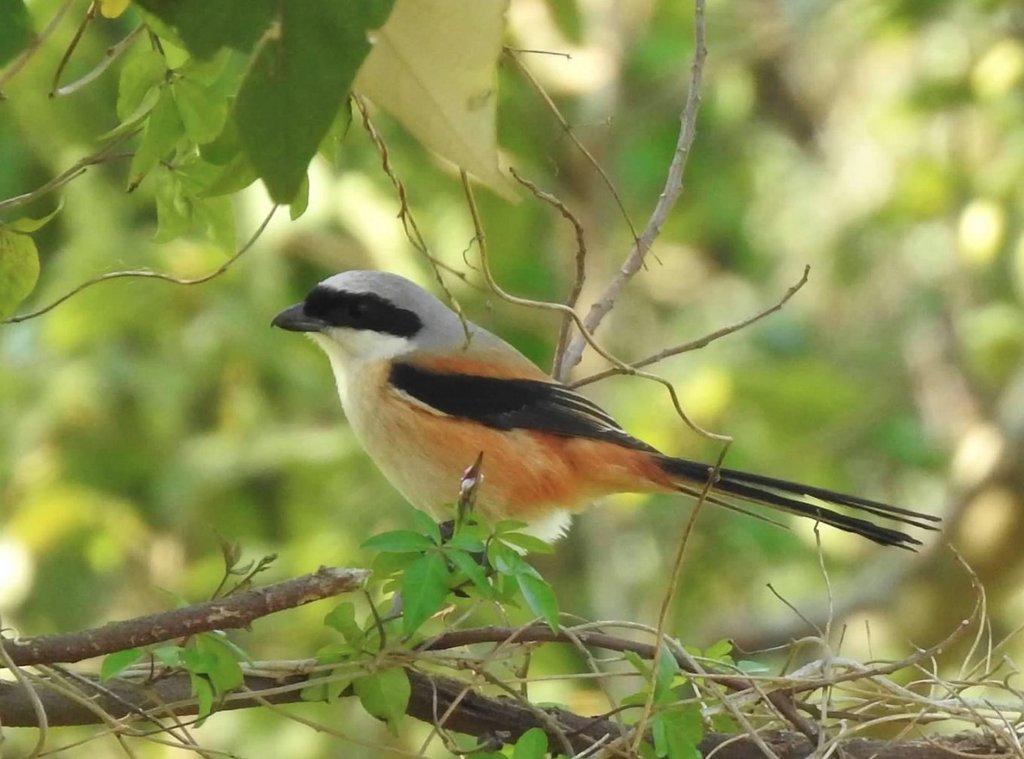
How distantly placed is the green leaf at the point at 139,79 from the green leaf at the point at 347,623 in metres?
0.66

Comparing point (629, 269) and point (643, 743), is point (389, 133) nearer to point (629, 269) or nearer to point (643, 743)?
point (629, 269)

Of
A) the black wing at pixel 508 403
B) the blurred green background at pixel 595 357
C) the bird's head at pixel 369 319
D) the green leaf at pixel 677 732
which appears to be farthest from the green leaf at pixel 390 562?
the blurred green background at pixel 595 357

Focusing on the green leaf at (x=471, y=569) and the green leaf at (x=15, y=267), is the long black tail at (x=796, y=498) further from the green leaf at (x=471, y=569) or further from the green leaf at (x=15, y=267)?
the green leaf at (x=15, y=267)

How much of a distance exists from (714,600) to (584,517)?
0.94 m

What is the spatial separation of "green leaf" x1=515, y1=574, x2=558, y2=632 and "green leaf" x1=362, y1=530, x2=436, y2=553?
118mm

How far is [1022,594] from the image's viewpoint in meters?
6.85

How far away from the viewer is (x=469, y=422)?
3.17 metres

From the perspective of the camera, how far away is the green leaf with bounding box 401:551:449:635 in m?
1.64

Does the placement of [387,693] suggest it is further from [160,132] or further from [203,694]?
[160,132]

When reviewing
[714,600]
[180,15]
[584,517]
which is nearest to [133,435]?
[584,517]

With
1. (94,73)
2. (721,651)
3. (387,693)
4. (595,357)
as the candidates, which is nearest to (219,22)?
(94,73)

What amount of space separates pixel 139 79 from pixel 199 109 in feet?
0.48

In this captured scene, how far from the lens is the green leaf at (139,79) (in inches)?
67.7

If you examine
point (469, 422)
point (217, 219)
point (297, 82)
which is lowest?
point (297, 82)
